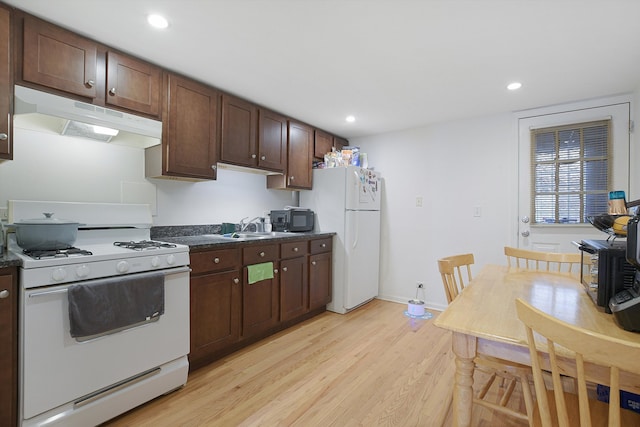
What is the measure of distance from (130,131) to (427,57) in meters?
1.99

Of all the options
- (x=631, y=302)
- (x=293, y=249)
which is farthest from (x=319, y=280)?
(x=631, y=302)

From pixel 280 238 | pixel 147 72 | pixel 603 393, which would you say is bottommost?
pixel 603 393

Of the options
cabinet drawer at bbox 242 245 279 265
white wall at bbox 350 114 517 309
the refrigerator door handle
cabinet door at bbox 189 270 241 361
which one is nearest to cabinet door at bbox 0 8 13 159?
cabinet door at bbox 189 270 241 361

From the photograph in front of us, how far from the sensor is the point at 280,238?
2.73 metres

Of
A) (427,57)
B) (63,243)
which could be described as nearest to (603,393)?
(427,57)

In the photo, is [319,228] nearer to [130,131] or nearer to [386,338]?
[386,338]

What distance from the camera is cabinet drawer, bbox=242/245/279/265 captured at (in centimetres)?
243

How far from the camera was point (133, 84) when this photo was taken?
2025 millimetres

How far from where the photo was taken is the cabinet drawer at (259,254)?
243cm

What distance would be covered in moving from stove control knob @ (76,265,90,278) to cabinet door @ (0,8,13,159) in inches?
28.9

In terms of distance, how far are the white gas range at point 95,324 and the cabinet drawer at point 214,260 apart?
0.41 feet

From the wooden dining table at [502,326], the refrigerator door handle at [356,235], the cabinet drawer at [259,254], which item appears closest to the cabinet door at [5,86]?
the cabinet drawer at [259,254]

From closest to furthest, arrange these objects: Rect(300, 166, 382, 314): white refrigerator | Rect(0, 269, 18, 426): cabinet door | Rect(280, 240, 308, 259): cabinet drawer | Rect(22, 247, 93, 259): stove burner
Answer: Rect(0, 269, 18, 426): cabinet door → Rect(22, 247, 93, 259): stove burner → Rect(280, 240, 308, 259): cabinet drawer → Rect(300, 166, 382, 314): white refrigerator

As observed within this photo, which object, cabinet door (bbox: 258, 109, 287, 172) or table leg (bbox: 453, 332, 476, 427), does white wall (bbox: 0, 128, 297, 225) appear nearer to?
cabinet door (bbox: 258, 109, 287, 172)
